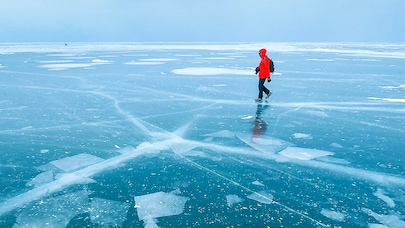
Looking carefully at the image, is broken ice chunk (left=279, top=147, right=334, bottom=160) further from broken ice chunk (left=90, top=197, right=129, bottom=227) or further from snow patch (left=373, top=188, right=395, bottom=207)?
broken ice chunk (left=90, top=197, right=129, bottom=227)

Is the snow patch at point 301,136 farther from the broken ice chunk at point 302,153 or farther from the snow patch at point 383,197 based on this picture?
the snow patch at point 383,197

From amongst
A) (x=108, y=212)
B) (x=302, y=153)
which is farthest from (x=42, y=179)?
(x=302, y=153)

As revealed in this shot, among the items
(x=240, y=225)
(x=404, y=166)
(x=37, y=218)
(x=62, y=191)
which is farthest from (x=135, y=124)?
(x=404, y=166)

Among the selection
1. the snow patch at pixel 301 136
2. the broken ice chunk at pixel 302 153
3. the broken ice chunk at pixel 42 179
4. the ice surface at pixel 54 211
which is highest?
the snow patch at pixel 301 136

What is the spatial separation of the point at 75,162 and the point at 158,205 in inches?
65.5

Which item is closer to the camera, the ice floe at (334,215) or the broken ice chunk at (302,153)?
the ice floe at (334,215)

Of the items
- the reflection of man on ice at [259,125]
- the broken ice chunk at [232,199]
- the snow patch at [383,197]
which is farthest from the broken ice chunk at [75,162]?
the snow patch at [383,197]

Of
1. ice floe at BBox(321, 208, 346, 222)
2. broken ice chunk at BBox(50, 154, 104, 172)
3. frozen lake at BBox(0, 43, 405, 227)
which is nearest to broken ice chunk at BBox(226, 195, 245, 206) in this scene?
frozen lake at BBox(0, 43, 405, 227)

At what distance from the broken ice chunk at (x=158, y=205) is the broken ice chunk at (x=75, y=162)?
4.07 ft

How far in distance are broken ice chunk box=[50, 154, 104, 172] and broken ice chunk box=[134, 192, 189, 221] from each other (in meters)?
1.24

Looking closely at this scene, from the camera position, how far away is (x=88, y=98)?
879 cm

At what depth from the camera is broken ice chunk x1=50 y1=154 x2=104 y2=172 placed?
4160mm

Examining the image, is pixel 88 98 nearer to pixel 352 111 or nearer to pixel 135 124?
pixel 135 124

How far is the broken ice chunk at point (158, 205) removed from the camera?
10.1ft
